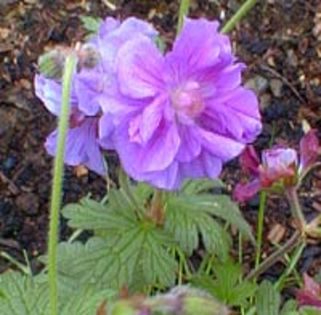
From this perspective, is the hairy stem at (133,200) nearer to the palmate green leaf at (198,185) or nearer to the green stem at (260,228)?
the palmate green leaf at (198,185)

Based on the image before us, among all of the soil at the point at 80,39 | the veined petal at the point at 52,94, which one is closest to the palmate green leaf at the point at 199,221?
the veined petal at the point at 52,94

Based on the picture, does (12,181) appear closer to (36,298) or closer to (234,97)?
(36,298)

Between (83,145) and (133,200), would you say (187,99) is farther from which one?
(133,200)

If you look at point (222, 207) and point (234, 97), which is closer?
point (234, 97)

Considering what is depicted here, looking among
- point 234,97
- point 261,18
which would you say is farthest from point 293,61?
point 234,97

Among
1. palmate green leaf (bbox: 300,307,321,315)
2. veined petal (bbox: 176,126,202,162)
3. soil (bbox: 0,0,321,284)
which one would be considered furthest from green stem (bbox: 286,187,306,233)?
soil (bbox: 0,0,321,284)

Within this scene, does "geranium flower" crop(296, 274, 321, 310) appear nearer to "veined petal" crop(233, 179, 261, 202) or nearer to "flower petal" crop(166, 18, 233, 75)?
"veined petal" crop(233, 179, 261, 202)

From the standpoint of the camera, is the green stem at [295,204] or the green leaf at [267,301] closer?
the green stem at [295,204]
